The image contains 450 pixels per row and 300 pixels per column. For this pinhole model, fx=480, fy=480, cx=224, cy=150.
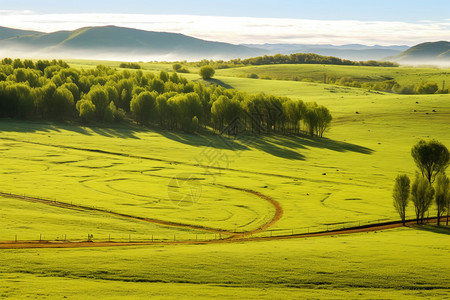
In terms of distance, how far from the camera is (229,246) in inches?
2158

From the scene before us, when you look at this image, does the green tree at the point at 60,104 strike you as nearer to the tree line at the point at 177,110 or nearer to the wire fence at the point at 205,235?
the tree line at the point at 177,110

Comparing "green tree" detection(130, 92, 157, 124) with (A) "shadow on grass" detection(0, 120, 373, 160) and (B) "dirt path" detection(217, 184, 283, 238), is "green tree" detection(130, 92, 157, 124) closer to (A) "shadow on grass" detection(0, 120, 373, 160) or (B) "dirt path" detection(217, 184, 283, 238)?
(A) "shadow on grass" detection(0, 120, 373, 160)

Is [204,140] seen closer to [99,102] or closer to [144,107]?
[144,107]

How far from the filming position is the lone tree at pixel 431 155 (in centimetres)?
8656

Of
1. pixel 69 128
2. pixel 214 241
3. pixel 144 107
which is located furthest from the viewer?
pixel 144 107

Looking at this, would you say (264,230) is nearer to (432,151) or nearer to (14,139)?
(432,151)

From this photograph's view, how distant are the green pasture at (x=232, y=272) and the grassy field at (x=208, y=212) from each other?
0.45 ft

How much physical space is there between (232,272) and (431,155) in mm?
55191

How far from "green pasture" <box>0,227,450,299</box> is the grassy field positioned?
0.45ft

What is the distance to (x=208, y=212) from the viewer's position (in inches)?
2859

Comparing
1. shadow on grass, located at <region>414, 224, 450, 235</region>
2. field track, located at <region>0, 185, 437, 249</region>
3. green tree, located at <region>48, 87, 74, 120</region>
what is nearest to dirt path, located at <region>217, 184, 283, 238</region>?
field track, located at <region>0, 185, 437, 249</region>

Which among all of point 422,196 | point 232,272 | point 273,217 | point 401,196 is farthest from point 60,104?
point 232,272

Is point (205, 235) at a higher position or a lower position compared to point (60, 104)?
lower

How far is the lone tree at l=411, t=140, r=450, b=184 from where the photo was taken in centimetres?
8656
